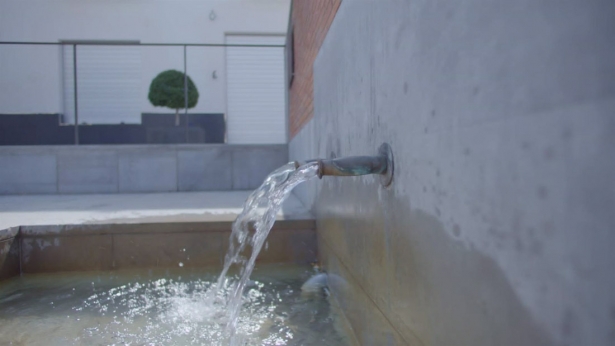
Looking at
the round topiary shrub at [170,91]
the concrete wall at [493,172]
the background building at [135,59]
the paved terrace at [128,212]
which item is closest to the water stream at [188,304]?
the paved terrace at [128,212]

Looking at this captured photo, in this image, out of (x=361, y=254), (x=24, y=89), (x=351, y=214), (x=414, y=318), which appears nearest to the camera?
Result: (x=414, y=318)

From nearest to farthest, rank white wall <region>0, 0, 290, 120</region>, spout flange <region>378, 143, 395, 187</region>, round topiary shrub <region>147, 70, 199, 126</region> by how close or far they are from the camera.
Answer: spout flange <region>378, 143, 395, 187</region>, round topiary shrub <region>147, 70, 199, 126</region>, white wall <region>0, 0, 290, 120</region>

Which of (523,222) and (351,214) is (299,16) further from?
(523,222)

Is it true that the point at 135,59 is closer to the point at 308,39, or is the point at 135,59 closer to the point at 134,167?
the point at 134,167

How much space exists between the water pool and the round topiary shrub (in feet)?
18.8

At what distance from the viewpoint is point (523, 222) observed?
91cm

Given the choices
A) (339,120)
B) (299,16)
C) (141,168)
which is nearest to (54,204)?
(141,168)

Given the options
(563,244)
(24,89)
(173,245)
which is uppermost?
(24,89)

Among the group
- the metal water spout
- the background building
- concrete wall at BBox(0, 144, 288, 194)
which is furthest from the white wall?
the metal water spout

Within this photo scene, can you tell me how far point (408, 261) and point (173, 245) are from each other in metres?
2.85

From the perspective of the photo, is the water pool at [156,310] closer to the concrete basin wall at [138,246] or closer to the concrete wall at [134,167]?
the concrete basin wall at [138,246]

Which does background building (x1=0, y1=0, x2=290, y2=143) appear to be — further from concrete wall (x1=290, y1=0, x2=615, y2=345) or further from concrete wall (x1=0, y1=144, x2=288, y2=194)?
concrete wall (x1=290, y1=0, x2=615, y2=345)

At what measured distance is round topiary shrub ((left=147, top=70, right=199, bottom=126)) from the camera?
30.0ft

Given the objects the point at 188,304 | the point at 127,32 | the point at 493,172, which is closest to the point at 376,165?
the point at 493,172
